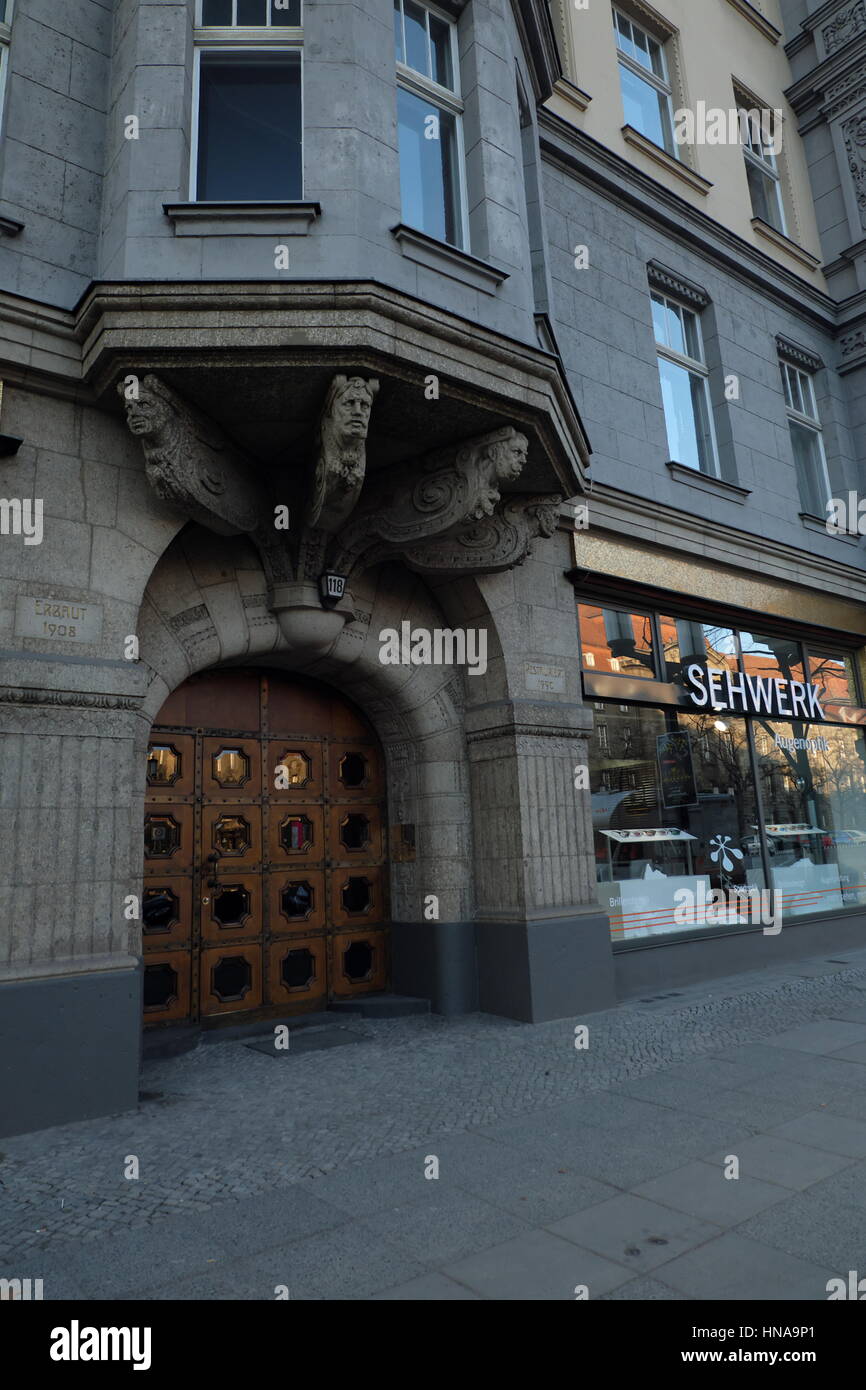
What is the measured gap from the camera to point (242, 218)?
19.9ft

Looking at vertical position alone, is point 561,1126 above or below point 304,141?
below

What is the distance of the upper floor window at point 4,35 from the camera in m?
6.36

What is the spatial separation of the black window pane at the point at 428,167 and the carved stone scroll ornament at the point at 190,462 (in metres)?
2.78

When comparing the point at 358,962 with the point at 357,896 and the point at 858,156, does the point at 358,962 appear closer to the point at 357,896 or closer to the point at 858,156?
the point at 357,896

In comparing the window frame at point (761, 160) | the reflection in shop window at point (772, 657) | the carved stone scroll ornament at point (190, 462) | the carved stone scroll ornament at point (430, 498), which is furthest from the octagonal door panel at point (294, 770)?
the window frame at point (761, 160)

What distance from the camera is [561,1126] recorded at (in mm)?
4898

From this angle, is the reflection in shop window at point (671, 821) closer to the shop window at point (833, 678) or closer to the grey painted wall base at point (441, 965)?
the grey painted wall base at point (441, 965)

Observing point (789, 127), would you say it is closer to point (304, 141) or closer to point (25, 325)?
point (304, 141)

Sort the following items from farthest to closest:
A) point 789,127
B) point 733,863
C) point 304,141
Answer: point 789,127
point 733,863
point 304,141

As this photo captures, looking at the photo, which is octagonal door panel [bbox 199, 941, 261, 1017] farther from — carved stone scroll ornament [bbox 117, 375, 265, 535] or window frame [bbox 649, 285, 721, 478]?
window frame [bbox 649, 285, 721, 478]

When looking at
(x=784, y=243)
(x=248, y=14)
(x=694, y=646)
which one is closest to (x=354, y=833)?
(x=694, y=646)

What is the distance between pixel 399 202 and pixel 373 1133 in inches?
251

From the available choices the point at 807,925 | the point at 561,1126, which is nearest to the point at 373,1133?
the point at 561,1126

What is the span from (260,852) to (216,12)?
265 inches
